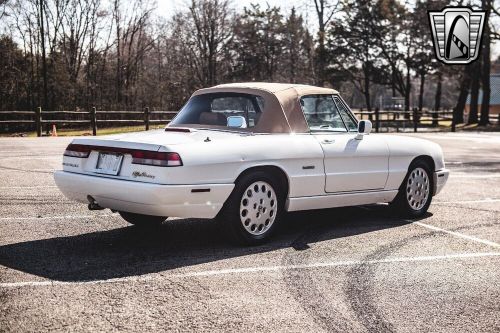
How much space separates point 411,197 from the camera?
22.3 ft

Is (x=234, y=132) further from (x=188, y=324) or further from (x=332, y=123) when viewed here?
(x=188, y=324)

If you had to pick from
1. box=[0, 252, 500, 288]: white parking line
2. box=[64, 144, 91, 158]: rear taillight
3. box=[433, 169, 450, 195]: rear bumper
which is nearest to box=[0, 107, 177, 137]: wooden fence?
box=[64, 144, 91, 158]: rear taillight

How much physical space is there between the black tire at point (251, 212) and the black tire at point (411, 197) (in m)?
1.84

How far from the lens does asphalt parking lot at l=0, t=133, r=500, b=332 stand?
339cm

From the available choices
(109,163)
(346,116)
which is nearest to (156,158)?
(109,163)

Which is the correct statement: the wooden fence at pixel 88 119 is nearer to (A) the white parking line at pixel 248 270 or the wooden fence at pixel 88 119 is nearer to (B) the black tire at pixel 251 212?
(B) the black tire at pixel 251 212

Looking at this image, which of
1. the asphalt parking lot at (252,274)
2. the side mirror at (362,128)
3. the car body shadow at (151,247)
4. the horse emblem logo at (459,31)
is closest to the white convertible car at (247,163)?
the side mirror at (362,128)

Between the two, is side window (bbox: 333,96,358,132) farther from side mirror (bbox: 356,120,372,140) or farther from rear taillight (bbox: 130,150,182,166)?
rear taillight (bbox: 130,150,182,166)

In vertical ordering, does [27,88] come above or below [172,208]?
above

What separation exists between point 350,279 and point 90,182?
7.64 ft

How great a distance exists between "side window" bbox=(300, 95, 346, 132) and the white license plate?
193 centimetres

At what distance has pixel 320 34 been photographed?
4666cm

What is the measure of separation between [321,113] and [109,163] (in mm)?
2239

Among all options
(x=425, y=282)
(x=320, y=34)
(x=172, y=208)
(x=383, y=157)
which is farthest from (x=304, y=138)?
(x=320, y=34)
